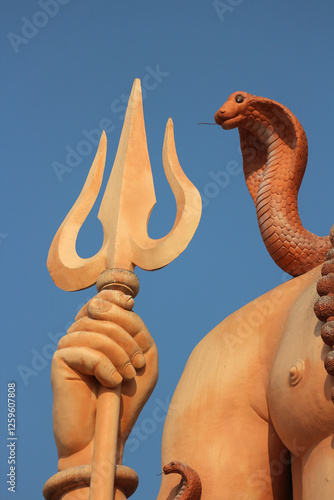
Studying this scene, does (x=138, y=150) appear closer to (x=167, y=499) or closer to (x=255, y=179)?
(x=255, y=179)

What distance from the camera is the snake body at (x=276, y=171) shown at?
584 cm

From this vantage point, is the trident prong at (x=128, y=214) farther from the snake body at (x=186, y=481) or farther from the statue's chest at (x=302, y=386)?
the snake body at (x=186, y=481)

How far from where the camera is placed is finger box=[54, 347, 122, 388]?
18.0 feet

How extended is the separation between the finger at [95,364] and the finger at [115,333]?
136 millimetres

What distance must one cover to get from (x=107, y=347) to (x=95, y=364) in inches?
5.1

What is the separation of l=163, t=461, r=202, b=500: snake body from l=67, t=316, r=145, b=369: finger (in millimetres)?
783

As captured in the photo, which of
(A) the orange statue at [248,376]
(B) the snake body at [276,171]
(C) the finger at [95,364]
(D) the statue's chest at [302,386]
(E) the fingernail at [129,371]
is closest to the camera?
(D) the statue's chest at [302,386]

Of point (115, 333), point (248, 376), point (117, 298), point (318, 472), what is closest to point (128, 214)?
point (117, 298)

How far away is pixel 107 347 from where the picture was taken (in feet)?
18.1

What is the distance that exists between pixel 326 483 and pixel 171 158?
2.72 meters

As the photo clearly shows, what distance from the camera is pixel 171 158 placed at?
638 cm

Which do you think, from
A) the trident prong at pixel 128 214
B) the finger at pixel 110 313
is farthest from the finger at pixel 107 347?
the trident prong at pixel 128 214

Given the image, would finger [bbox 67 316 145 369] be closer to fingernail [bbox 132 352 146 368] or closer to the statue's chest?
fingernail [bbox 132 352 146 368]

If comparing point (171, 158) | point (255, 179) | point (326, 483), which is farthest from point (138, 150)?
point (326, 483)
